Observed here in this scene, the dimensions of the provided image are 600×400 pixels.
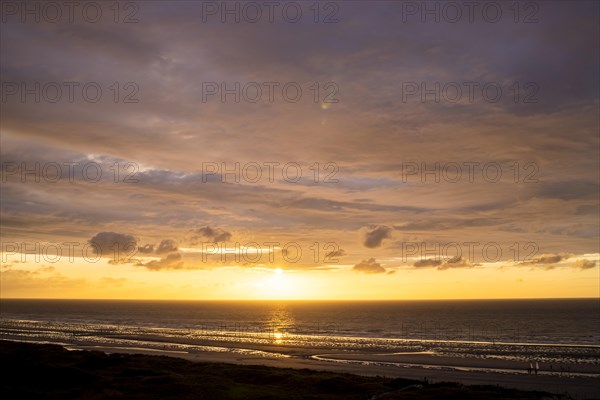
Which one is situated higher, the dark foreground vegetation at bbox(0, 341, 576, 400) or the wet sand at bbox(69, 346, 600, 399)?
the dark foreground vegetation at bbox(0, 341, 576, 400)

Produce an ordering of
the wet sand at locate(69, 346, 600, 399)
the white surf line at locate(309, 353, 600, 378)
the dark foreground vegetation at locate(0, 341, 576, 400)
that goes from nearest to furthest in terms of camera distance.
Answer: the dark foreground vegetation at locate(0, 341, 576, 400) → the wet sand at locate(69, 346, 600, 399) → the white surf line at locate(309, 353, 600, 378)

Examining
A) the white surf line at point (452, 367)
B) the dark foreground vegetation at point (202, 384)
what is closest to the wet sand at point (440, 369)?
the white surf line at point (452, 367)

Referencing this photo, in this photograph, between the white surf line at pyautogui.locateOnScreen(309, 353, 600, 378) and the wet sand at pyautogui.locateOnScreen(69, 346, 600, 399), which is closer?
the wet sand at pyautogui.locateOnScreen(69, 346, 600, 399)

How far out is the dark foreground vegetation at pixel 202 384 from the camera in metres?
44.9

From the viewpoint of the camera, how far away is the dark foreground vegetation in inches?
1768

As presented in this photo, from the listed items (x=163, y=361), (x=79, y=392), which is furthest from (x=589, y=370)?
(x=79, y=392)

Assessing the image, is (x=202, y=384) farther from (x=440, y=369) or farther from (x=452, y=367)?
(x=452, y=367)

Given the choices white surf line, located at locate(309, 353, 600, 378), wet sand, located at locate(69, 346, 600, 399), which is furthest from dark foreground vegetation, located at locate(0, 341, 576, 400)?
white surf line, located at locate(309, 353, 600, 378)

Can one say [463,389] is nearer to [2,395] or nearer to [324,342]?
[2,395]

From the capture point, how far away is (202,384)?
50250 mm

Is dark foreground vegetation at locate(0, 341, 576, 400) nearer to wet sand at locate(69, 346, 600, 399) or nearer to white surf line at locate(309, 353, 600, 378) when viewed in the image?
wet sand at locate(69, 346, 600, 399)

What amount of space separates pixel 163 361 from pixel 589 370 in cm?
5171

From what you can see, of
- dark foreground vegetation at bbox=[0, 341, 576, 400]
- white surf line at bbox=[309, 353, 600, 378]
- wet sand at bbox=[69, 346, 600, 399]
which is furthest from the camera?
white surf line at bbox=[309, 353, 600, 378]


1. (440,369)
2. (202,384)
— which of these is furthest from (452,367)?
(202,384)
